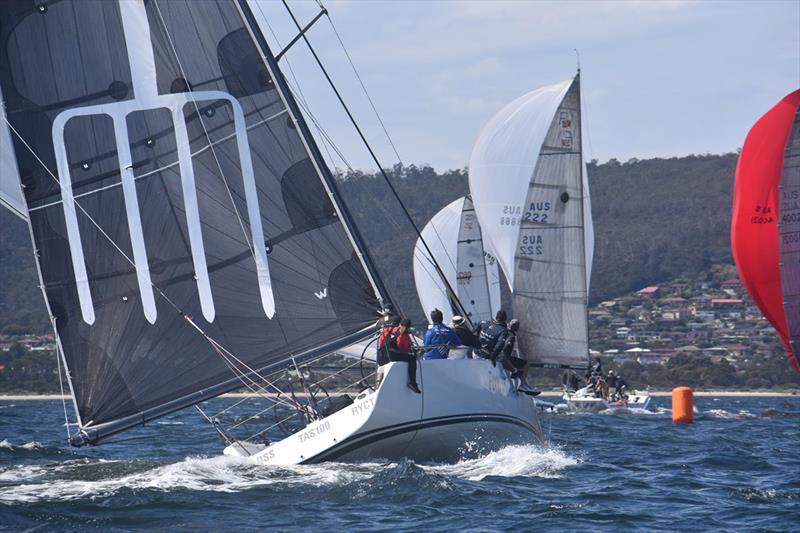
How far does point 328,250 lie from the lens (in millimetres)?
13336

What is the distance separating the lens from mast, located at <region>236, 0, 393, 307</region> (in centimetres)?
1323

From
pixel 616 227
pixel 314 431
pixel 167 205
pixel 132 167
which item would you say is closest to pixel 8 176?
pixel 132 167

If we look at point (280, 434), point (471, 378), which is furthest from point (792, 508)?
point (280, 434)

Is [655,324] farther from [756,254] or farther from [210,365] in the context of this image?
[210,365]

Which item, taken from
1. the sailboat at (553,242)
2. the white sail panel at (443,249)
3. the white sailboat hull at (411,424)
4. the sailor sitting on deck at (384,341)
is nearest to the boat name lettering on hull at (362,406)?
the white sailboat hull at (411,424)

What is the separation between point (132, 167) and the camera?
512 inches

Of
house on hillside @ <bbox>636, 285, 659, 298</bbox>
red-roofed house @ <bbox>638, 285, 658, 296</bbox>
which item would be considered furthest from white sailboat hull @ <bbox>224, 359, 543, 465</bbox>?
red-roofed house @ <bbox>638, 285, 658, 296</bbox>

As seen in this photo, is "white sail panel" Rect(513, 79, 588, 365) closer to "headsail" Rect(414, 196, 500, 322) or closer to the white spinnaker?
"headsail" Rect(414, 196, 500, 322)

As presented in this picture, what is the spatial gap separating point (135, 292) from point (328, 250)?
1.99 metres

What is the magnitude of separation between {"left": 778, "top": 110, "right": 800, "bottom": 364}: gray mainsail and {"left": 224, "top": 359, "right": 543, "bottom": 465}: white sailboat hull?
10.2 meters

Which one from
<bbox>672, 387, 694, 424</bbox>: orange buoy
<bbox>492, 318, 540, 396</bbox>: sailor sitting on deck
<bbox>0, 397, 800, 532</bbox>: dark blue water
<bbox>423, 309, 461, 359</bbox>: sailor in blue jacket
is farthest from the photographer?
<bbox>672, 387, 694, 424</bbox>: orange buoy

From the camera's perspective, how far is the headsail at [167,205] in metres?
12.8

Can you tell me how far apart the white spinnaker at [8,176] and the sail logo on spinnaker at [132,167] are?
42 cm

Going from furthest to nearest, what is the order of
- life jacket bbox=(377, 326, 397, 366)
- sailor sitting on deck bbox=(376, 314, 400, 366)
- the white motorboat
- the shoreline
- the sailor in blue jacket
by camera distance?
the shoreline
the white motorboat
the sailor in blue jacket
sailor sitting on deck bbox=(376, 314, 400, 366)
life jacket bbox=(377, 326, 397, 366)
